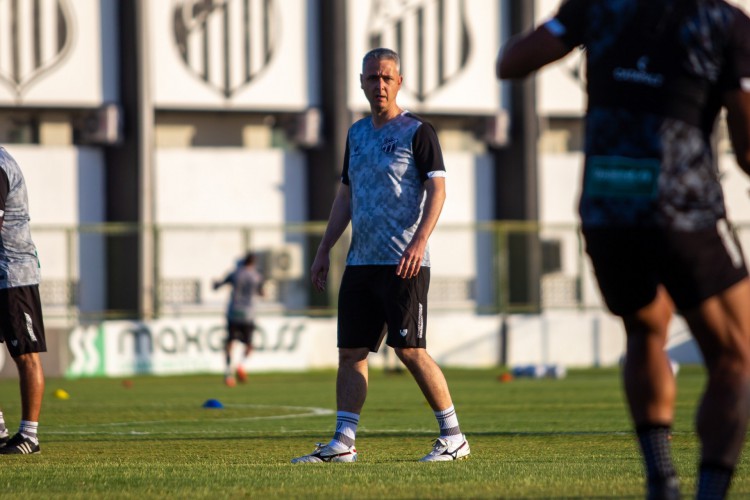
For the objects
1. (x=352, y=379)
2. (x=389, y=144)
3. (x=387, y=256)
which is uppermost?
(x=389, y=144)

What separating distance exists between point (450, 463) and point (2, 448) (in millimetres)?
2931

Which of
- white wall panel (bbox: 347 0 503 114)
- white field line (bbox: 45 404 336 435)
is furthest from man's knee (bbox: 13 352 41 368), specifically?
white wall panel (bbox: 347 0 503 114)

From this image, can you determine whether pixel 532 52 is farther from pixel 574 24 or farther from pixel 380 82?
pixel 380 82

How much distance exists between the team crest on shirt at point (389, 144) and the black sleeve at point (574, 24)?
3.35 m

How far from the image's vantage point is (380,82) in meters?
8.46

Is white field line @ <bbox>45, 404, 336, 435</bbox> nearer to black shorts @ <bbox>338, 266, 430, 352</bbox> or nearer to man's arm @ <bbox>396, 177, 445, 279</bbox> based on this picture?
black shorts @ <bbox>338, 266, 430, 352</bbox>

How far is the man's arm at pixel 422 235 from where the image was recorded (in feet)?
27.1

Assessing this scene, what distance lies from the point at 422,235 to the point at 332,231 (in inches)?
29.6

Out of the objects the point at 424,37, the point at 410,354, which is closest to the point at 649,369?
the point at 410,354

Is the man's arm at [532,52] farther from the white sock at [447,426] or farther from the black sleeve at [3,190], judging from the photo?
the black sleeve at [3,190]

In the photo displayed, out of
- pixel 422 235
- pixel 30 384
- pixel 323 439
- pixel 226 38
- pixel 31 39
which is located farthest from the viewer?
pixel 226 38

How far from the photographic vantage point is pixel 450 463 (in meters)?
8.06

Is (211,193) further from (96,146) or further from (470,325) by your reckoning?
(470,325)

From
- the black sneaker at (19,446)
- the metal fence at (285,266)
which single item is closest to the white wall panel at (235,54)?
the metal fence at (285,266)
